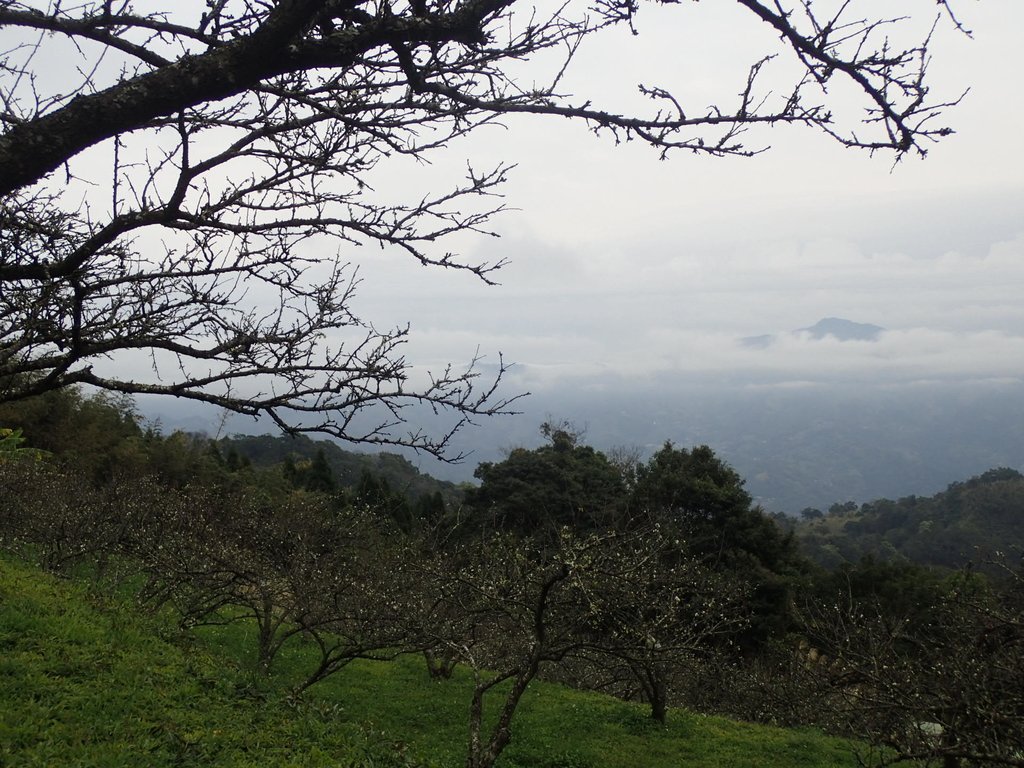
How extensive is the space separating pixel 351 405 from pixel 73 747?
3.08 meters

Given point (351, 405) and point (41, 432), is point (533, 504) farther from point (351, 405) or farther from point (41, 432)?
point (351, 405)

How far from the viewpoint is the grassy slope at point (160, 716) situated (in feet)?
15.4

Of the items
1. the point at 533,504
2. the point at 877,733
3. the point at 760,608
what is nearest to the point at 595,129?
the point at 877,733

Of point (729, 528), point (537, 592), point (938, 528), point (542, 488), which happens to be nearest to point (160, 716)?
point (537, 592)

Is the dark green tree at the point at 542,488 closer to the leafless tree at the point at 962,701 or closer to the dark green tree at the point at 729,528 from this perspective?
the dark green tree at the point at 729,528

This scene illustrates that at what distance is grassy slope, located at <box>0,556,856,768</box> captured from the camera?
4.68 m

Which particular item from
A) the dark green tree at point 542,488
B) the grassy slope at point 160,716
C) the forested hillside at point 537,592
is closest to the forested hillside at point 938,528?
the dark green tree at point 542,488

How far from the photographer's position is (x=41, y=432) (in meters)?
29.5

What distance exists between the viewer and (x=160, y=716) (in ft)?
17.2

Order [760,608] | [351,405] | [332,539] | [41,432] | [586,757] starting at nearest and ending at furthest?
[351,405], [586,757], [332,539], [760,608], [41,432]

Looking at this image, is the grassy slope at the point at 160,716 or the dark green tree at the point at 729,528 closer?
the grassy slope at the point at 160,716

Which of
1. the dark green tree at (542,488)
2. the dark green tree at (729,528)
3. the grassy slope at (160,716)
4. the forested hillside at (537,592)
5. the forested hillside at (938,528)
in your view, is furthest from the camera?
the forested hillside at (938,528)

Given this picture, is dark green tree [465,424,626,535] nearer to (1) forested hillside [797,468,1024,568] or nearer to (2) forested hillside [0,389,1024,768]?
(2) forested hillside [0,389,1024,768]

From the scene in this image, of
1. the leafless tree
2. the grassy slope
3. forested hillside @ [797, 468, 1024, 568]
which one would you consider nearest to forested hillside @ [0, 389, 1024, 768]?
the leafless tree
